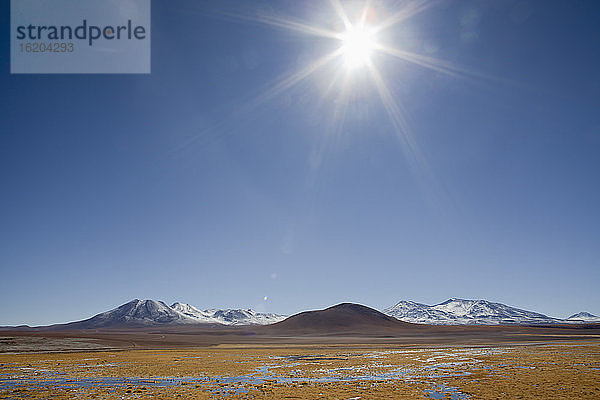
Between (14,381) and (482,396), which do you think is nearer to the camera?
(482,396)

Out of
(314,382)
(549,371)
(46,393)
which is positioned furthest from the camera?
(549,371)

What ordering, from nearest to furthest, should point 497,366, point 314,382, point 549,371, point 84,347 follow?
point 314,382 → point 549,371 → point 497,366 → point 84,347

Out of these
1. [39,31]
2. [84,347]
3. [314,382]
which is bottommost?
[84,347]

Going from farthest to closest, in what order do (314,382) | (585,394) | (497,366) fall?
(497,366) < (314,382) < (585,394)

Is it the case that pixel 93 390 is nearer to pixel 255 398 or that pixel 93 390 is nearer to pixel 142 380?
pixel 142 380

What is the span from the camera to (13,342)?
7544 centimetres

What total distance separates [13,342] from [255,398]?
238ft


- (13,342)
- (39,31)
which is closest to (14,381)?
(39,31)

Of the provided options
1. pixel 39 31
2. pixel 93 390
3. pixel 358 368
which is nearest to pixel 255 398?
pixel 93 390

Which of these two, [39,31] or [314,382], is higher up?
[39,31]

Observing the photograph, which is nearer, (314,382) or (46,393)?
(46,393)

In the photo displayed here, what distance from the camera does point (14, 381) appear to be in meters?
32.2

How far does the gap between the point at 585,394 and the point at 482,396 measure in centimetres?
609

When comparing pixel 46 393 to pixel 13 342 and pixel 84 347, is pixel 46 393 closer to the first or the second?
pixel 84 347
